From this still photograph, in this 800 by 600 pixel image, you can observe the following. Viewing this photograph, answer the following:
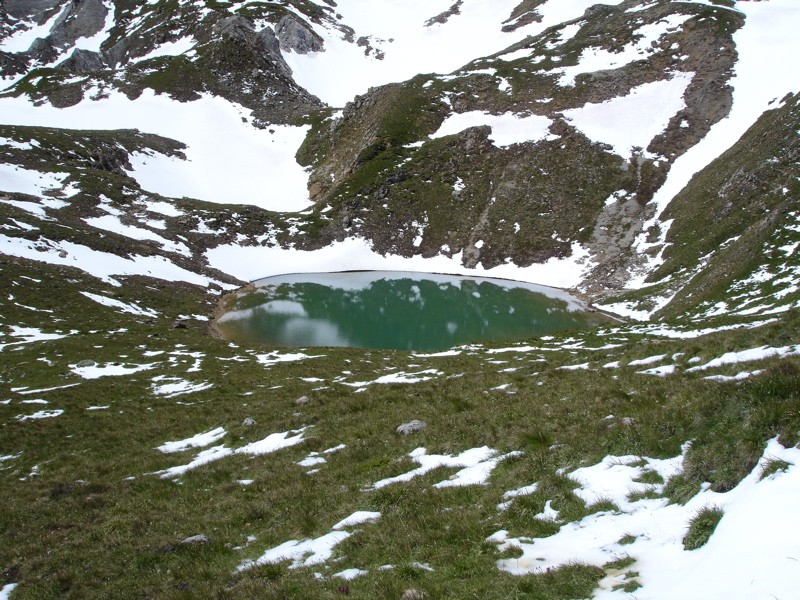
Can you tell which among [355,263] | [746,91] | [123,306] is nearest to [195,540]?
[123,306]

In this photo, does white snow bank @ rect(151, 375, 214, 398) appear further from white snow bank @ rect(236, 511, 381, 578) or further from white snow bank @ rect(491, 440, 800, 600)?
white snow bank @ rect(491, 440, 800, 600)

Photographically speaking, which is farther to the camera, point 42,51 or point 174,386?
point 42,51

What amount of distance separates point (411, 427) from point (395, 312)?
50.4 m

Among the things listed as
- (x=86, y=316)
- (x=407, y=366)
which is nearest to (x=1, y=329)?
(x=86, y=316)

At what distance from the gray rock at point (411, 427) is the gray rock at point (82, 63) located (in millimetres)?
204069

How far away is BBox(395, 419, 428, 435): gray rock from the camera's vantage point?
579 inches

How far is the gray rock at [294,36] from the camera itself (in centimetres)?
18450

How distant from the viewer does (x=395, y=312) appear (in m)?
65.2

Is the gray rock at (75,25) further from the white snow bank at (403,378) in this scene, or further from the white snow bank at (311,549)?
the white snow bank at (311,549)

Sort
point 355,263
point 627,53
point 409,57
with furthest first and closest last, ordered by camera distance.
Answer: point 409,57 → point 627,53 → point 355,263

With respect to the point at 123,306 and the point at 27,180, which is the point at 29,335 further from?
the point at 27,180

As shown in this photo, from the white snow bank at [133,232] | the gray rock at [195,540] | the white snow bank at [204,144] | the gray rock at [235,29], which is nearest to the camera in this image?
the gray rock at [195,540]

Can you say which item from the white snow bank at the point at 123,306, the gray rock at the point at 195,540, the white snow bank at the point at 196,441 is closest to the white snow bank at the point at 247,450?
the white snow bank at the point at 196,441

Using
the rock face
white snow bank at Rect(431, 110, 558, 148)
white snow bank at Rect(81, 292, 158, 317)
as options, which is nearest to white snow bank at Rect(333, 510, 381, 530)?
white snow bank at Rect(81, 292, 158, 317)
